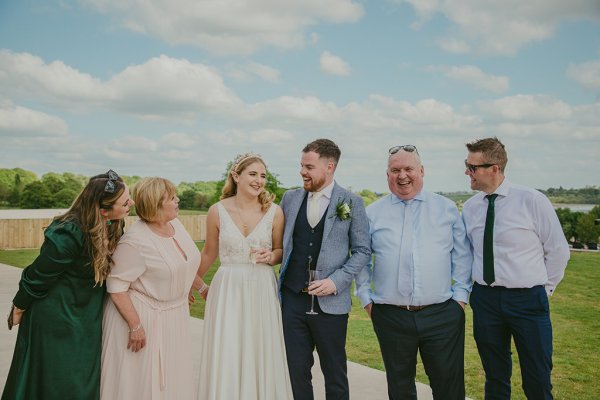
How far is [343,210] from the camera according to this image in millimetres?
4512

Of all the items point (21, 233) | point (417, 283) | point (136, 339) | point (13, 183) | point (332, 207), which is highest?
point (13, 183)

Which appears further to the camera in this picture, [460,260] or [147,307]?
[460,260]

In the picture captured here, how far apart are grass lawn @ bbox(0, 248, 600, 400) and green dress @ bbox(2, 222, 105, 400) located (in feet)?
14.3

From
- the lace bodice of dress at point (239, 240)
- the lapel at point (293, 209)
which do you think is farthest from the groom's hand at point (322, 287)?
the lace bodice of dress at point (239, 240)

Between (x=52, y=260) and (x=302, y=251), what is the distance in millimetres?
1908

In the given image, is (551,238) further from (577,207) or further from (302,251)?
(577,207)

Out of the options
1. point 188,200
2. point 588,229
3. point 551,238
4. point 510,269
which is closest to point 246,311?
point 510,269

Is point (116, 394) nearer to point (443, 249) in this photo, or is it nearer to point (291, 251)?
point (291, 251)

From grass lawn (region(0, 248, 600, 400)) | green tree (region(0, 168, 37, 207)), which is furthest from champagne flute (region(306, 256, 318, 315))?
green tree (region(0, 168, 37, 207))

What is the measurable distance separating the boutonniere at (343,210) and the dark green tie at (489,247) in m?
1.12

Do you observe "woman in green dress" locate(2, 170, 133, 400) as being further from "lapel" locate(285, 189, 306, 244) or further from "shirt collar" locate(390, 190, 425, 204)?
"shirt collar" locate(390, 190, 425, 204)

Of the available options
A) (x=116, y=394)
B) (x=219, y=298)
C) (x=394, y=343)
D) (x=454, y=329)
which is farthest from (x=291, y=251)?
(x=116, y=394)

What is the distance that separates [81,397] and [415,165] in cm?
306

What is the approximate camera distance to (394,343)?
442 centimetres
